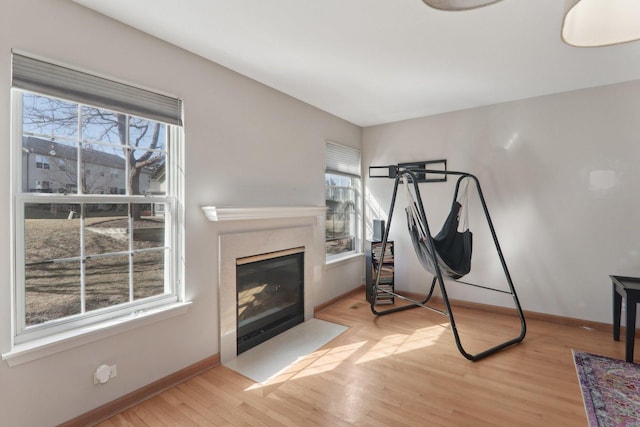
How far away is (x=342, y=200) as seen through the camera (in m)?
4.41

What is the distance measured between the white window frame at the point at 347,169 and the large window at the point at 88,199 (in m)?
2.11

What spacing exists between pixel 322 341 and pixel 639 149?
355 centimetres

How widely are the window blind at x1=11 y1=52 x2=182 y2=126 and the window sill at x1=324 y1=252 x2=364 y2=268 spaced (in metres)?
2.39

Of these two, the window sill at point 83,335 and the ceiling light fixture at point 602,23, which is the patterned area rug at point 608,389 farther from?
the window sill at point 83,335

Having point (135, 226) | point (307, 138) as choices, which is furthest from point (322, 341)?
point (307, 138)

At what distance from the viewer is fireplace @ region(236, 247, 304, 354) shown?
9.21 ft

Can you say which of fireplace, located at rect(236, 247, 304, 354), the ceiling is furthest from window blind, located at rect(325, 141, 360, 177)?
fireplace, located at rect(236, 247, 304, 354)

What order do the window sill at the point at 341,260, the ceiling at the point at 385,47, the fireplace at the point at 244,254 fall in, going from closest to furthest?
1. the ceiling at the point at 385,47
2. the fireplace at the point at 244,254
3. the window sill at the point at 341,260

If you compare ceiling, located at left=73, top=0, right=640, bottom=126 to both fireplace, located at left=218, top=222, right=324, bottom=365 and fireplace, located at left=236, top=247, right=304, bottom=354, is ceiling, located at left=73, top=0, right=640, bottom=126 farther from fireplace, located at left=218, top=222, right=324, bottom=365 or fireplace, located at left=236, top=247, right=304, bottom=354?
fireplace, located at left=236, top=247, right=304, bottom=354

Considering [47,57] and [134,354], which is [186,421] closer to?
[134,354]

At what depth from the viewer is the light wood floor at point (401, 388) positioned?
1.91 m

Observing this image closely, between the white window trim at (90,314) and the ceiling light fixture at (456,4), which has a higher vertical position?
the ceiling light fixture at (456,4)

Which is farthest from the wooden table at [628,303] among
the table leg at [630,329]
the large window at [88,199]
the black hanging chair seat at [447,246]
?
the large window at [88,199]

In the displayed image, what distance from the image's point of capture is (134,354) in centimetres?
205
